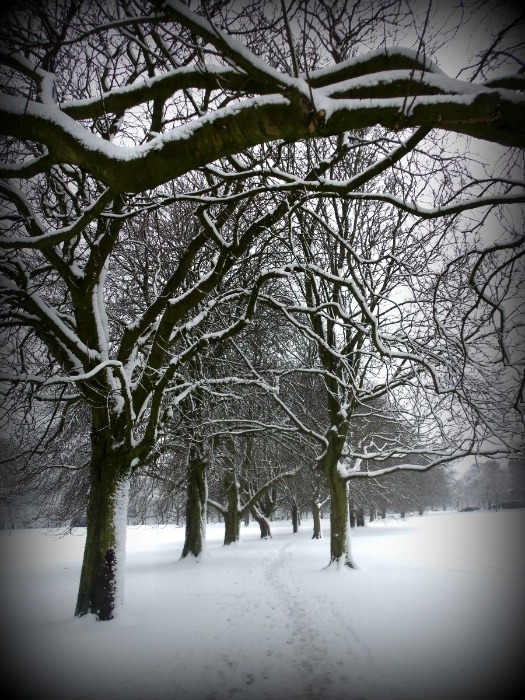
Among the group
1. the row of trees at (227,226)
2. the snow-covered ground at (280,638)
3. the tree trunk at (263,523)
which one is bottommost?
the tree trunk at (263,523)

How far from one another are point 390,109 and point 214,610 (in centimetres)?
769

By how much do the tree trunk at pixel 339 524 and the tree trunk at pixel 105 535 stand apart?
599 centimetres

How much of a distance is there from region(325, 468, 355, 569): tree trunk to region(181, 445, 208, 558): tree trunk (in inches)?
176

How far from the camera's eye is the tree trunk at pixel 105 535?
632 centimetres

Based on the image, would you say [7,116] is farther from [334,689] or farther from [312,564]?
[312,564]

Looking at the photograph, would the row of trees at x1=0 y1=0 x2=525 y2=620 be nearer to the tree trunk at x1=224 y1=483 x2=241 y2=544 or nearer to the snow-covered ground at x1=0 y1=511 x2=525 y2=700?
the snow-covered ground at x1=0 y1=511 x2=525 y2=700

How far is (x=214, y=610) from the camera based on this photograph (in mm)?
7266

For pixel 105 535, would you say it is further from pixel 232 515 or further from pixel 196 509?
pixel 232 515

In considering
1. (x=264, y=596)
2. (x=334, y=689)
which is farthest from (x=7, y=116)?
(x=264, y=596)

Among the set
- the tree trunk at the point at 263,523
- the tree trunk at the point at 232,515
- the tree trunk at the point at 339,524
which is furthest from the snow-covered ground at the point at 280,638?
the tree trunk at the point at 263,523

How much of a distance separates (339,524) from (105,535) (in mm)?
6398

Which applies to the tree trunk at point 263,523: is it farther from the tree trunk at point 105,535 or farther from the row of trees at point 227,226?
the tree trunk at point 105,535

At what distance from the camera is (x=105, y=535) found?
255 inches

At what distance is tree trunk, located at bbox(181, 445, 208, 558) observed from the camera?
13.9 metres
